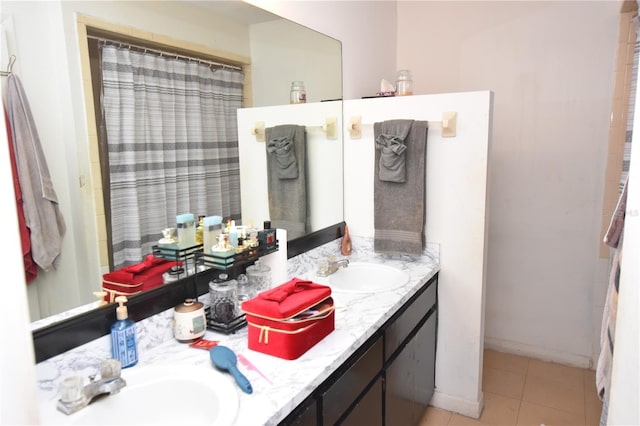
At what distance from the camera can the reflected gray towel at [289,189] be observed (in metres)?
2.06

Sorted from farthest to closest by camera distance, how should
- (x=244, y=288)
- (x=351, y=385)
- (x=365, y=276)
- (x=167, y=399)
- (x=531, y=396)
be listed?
(x=531, y=396) < (x=365, y=276) < (x=244, y=288) < (x=351, y=385) < (x=167, y=399)

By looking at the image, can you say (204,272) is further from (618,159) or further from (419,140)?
(618,159)

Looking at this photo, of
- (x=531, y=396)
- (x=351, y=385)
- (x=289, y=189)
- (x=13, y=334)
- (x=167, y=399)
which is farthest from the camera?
(x=531, y=396)

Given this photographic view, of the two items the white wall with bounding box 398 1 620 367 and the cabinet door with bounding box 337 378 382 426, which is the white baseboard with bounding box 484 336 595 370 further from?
the cabinet door with bounding box 337 378 382 426

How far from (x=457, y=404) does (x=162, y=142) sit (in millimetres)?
2027

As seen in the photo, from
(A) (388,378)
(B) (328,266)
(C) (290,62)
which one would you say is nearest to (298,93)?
(C) (290,62)

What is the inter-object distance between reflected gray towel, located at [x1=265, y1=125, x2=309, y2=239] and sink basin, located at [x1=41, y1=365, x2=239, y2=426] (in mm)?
971

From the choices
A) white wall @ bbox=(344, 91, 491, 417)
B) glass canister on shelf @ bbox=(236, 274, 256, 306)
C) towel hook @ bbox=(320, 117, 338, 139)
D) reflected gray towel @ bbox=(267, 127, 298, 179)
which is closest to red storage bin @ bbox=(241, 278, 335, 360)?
glass canister on shelf @ bbox=(236, 274, 256, 306)

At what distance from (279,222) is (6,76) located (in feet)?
4.18

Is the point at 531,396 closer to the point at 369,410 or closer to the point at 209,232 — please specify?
the point at 369,410

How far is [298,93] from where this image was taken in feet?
7.18

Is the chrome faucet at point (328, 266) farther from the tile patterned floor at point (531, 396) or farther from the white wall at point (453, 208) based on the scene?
the tile patterned floor at point (531, 396)

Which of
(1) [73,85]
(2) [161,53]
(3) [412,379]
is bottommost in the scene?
(3) [412,379]

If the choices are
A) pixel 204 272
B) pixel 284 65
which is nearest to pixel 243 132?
pixel 284 65
